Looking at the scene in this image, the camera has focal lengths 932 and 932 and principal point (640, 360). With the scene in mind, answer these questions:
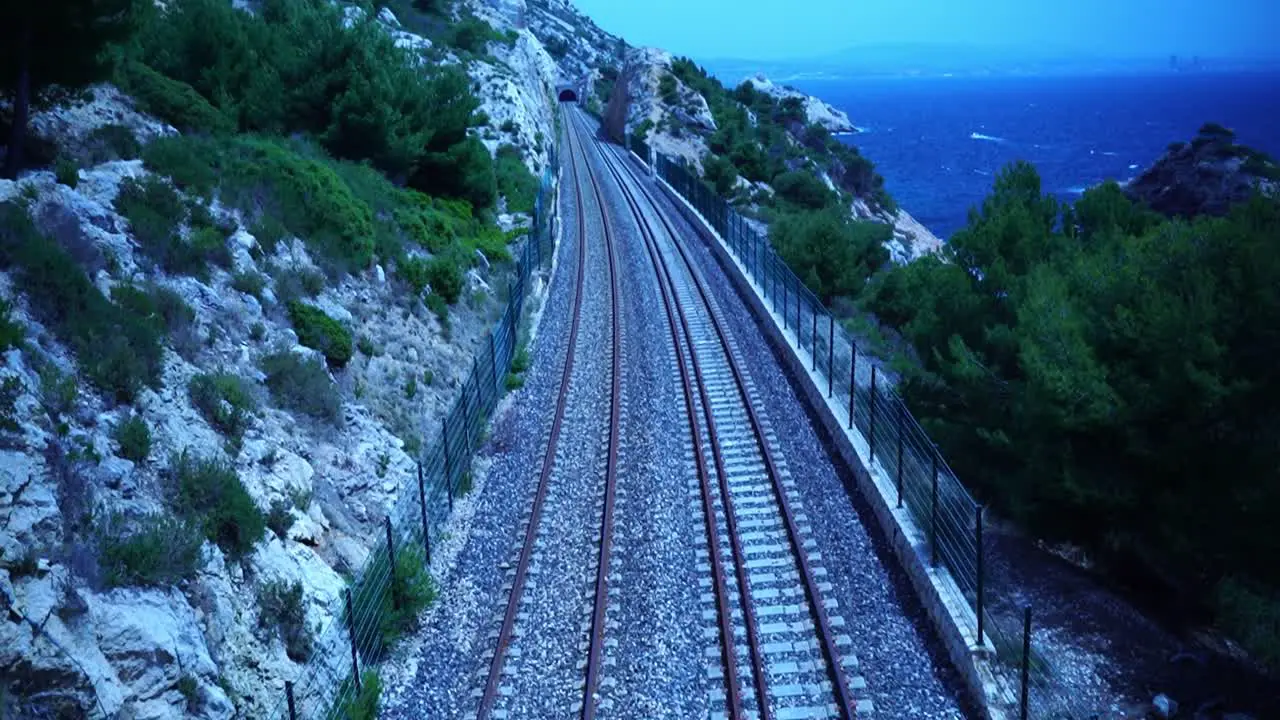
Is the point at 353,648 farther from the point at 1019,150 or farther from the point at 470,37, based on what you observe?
the point at 1019,150

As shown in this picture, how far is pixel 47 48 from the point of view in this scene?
14.7 metres

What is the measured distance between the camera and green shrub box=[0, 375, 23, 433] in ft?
28.5

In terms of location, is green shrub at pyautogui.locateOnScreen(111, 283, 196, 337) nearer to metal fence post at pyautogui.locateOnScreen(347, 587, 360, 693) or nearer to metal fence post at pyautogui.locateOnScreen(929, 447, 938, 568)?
metal fence post at pyautogui.locateOnScreen(347, 587, 360, 693)

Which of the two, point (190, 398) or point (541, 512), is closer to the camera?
point (190, 398)

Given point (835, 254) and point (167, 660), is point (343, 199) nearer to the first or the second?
point (167, 660)

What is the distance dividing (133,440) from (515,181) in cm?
2854

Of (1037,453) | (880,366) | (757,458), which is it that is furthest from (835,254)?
(1037,453)

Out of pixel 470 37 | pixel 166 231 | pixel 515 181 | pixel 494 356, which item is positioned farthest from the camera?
pixel 470 37

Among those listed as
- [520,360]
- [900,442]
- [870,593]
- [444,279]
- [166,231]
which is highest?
[166,231]

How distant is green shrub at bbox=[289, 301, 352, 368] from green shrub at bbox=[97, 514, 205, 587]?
5.89 m

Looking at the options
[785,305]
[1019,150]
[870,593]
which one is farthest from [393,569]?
[1019,150]

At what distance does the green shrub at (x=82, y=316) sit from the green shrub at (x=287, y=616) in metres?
2.75

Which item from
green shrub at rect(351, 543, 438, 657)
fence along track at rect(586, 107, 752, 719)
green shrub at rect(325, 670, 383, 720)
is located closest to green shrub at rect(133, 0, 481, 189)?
fence along track at rect(586, 107, 752, 719)

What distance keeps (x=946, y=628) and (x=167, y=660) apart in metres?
7.96
